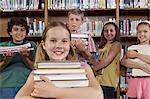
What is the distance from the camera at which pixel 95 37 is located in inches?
135

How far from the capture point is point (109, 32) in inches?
107

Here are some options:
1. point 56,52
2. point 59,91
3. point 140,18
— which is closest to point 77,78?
point 59,91

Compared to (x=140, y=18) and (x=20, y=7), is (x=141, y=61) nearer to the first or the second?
(x=140, y=18)

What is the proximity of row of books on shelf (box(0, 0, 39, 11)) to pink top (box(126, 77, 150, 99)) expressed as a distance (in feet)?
5.50

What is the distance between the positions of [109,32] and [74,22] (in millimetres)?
437

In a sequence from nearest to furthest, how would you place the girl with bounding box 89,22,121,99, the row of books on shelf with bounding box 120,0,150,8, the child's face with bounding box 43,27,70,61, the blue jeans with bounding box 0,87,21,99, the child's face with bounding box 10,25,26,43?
1. the child's face with bounding box 43,27,70,61
2. the blue jeans with bounding box 0,87,21,99
3. the child's face with bounding box 10,25,26,43
4. the girl with bounding box 89,22,121,99
5. the row of books on shelf with bounding box 120,0,150,8

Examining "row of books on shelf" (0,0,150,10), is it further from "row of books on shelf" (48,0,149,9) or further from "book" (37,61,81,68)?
"book" (37,61,81,68)

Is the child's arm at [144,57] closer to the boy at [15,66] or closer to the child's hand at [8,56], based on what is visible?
the boy at [15,66]

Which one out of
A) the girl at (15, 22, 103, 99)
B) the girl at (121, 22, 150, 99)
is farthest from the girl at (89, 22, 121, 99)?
the girl at (15, 22, 103, 99)

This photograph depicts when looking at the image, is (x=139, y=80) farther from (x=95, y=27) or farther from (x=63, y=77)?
(x=63, y=77)

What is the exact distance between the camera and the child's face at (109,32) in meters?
2.66

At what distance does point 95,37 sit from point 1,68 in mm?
1508

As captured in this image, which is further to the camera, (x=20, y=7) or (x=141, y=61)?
(x=20, y=7)

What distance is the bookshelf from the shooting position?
11.1 ft
